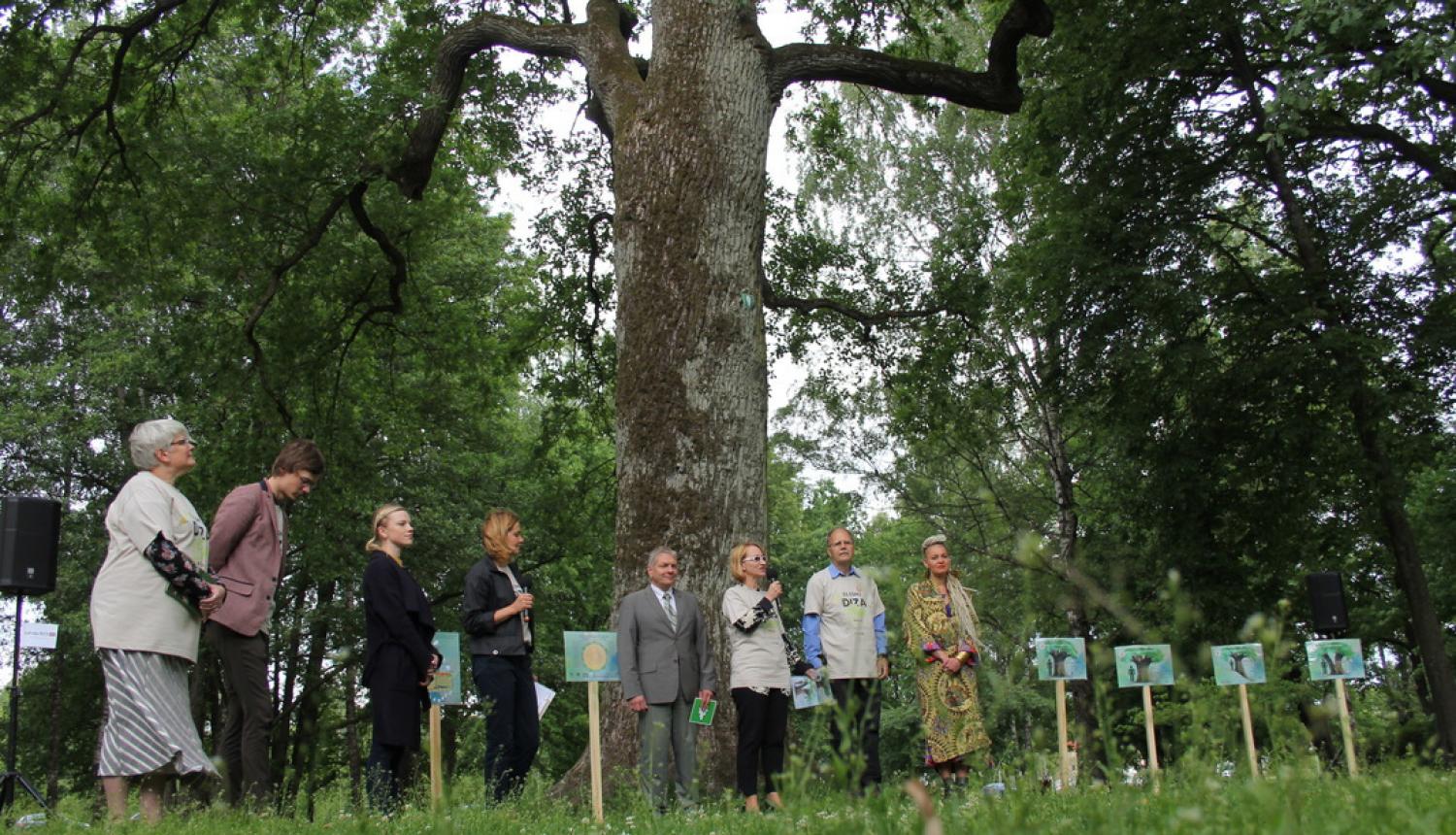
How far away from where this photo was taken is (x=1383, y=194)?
14.9 meters

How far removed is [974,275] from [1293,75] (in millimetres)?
7100

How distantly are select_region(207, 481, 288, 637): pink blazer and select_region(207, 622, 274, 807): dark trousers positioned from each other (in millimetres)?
86

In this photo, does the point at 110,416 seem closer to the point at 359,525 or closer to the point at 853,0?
the point at 359,525

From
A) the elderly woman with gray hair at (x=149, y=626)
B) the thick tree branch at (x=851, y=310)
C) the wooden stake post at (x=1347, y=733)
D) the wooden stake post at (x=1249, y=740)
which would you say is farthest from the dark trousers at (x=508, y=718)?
the thick tree branch at (x=851, y=310)

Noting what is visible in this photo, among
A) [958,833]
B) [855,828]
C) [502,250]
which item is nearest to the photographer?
[855,828]

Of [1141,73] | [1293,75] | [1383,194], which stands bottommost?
[1293,75]

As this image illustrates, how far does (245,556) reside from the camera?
6098 mm

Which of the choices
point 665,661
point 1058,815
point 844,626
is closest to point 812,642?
point 844,626

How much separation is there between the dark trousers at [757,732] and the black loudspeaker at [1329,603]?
8881 mm

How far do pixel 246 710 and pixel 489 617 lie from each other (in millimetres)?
1469

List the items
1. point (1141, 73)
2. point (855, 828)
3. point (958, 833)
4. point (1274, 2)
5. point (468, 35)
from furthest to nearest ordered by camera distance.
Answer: point (1141, 73) < point (1274, 2) < point (468, 35) < point (958, 833) < point (855, 828)

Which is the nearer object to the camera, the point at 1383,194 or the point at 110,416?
the point at 1383,194

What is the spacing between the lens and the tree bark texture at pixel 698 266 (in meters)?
7.71

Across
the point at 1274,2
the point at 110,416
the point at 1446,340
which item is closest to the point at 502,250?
the point at 110,416
